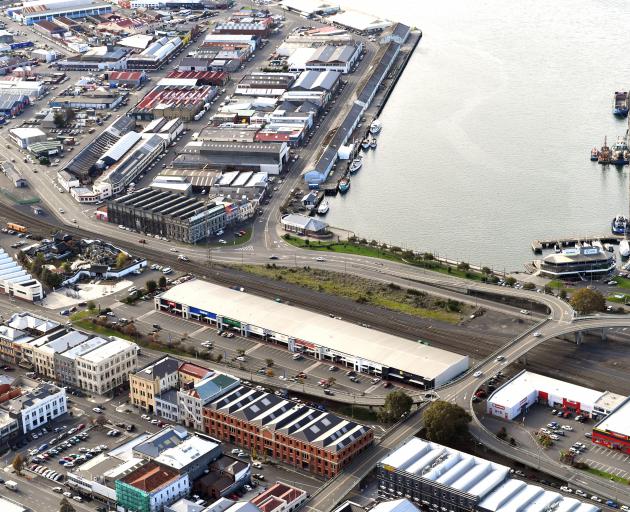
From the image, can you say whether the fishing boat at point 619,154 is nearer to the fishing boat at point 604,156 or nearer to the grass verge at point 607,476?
the fishing boat at point 604,156

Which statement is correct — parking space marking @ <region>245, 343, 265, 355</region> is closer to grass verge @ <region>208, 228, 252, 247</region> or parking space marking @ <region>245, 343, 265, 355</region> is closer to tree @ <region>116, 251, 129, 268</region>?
tree @ <region>116, 251, 129, 268</region>

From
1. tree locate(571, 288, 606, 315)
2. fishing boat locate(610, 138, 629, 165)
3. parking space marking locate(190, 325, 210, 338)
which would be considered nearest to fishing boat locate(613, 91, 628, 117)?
fishing boat locate(610, 138, 629, 165)

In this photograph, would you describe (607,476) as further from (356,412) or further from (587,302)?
(587,302)

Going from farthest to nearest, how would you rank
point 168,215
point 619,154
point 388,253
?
point 619,154 < point 168,215 < point 388,253

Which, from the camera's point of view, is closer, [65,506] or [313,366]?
[65,506]

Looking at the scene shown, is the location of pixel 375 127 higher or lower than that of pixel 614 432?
higher

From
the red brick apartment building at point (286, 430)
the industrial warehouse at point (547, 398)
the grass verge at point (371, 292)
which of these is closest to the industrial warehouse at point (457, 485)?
the red brick apartment building at point (286, 430)

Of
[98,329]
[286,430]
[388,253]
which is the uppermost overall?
[388,253]

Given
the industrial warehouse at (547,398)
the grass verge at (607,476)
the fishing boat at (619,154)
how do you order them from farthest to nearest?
the fishing boat at (619,154) → the industrial warehouse at (547,398) → the grass verge at (607,476)

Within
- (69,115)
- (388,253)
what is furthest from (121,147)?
(388,253)
